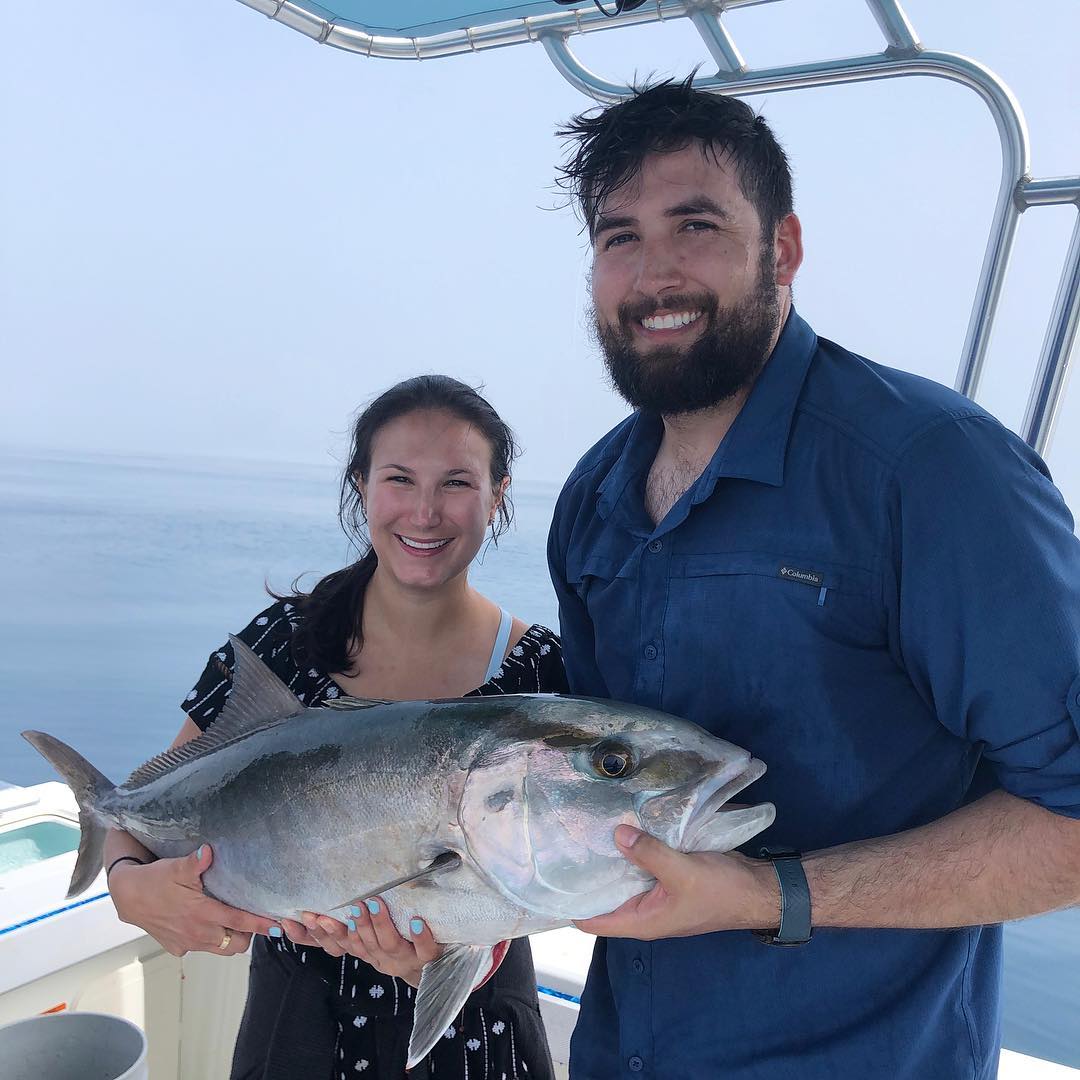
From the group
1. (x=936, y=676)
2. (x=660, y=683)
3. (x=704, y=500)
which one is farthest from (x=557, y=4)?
(x=936, y=676)

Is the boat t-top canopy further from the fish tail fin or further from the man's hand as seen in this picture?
the fish tail fin

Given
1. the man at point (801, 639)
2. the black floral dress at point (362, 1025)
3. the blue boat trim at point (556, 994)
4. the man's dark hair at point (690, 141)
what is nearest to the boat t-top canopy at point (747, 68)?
the man's dark hair at point (690, 141)

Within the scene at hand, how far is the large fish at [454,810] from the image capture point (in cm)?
126

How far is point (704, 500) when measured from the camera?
1463 mm

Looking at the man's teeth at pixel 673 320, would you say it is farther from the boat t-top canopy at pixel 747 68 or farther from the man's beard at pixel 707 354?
the boat t-top canopy at pixel 747 68

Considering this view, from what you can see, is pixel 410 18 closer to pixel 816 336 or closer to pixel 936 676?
pixel 816 336

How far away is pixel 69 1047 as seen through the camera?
199 cm

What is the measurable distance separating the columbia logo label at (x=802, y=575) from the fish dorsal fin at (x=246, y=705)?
0.88 metres

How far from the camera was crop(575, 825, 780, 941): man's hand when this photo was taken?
121 centimetres

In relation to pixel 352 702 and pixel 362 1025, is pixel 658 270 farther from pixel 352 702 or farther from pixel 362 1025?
pixel 362 1025

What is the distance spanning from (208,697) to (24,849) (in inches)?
61.5

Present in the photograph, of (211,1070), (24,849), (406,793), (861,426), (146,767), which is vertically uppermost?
(861,426)

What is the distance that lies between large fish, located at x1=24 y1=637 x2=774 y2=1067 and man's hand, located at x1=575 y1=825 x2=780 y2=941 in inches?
0.9

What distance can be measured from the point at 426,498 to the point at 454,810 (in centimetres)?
79
